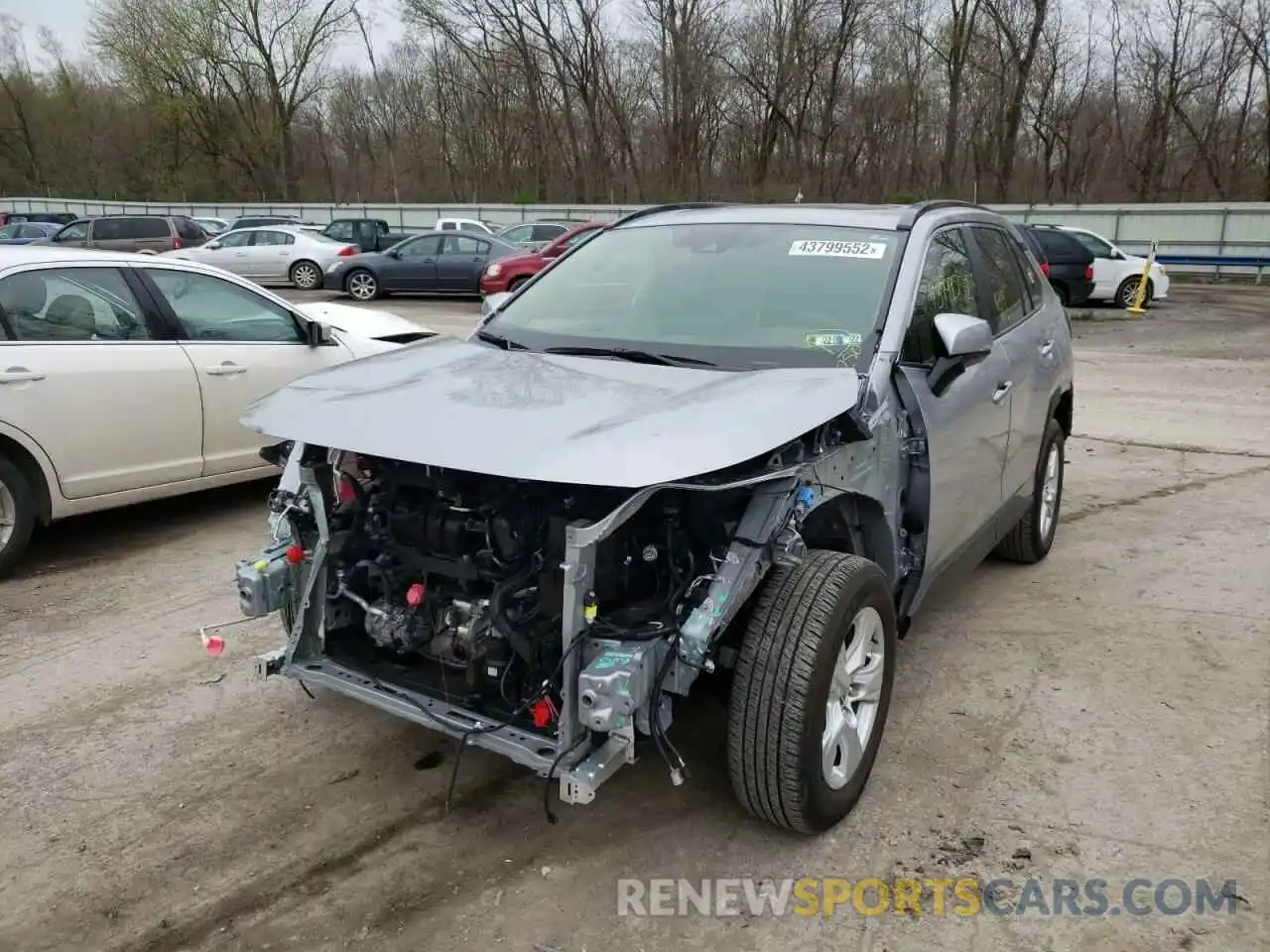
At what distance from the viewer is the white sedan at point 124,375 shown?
16.5ft

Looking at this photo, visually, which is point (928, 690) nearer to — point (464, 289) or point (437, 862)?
point (437, 862)

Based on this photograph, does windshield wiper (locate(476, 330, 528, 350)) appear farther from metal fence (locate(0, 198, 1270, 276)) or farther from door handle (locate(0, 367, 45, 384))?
metal fence (locate(0, 198, 1270, 276))

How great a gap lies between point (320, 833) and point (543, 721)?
0.90 metres

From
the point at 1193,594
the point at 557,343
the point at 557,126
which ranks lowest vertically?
the point at 1193,594

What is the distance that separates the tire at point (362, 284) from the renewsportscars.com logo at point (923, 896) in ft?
65.4

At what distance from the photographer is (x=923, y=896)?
2.79m

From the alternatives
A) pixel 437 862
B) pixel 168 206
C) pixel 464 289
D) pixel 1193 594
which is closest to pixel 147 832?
pixel 437 862

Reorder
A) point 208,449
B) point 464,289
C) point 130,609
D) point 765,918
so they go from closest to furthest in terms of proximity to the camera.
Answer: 1. point 765,918
2. point 130,609
3. point 208,449
4. point 464,289

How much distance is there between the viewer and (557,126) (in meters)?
46.0

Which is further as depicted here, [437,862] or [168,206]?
[168,206]

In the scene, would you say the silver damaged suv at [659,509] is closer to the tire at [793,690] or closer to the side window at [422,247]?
the tire at [793,690]

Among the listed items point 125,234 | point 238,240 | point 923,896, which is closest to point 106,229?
point 125,234

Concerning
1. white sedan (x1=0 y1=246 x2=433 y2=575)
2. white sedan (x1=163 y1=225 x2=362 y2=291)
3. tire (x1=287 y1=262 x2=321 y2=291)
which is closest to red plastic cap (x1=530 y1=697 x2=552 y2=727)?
white sedan (x1=0 y1=246 x2=433 y2=575)

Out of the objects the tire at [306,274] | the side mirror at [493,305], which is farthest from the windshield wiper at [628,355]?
the tire at [306,274]
